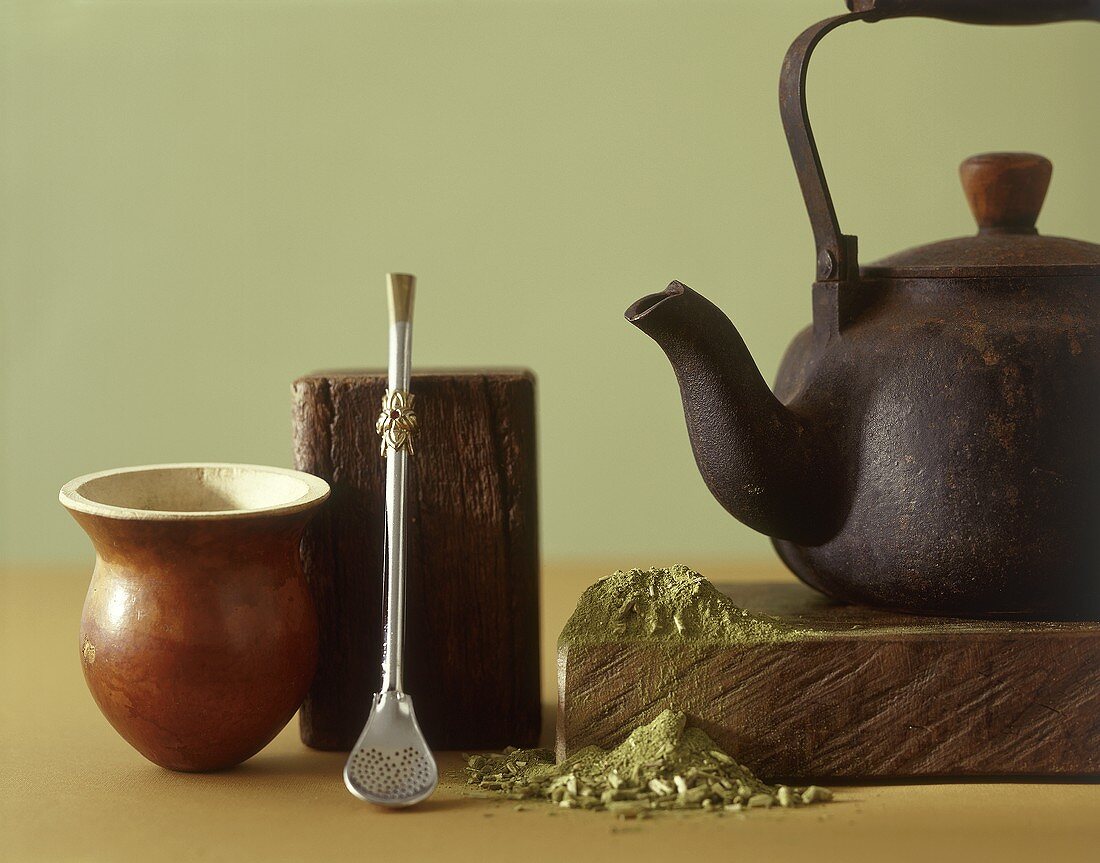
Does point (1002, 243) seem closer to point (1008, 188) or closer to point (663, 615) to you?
point (1008, 188)

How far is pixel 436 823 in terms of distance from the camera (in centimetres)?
79

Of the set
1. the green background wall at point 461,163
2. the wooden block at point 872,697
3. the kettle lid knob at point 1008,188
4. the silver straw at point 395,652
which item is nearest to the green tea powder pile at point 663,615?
the wooden block at point 872,697

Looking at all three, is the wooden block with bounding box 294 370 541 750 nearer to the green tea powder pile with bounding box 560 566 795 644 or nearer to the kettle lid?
the green tea powder pile with bounding box 560 566 795 644

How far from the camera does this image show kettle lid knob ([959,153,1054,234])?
3.21 feet

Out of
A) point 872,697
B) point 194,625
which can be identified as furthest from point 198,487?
point 872,697

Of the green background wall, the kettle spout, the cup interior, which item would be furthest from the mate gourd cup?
the green background wall

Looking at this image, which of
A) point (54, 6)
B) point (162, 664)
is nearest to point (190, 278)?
point (54, 6)

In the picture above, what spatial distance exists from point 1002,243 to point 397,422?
1.54 ft

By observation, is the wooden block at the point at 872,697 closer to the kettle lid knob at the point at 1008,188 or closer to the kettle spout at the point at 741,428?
the kettle spout at the point at 741,428

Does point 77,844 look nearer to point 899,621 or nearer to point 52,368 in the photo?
point 899,621

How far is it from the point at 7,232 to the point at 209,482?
43.5 inches

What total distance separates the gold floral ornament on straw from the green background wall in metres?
0.96

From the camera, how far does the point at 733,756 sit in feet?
2.84

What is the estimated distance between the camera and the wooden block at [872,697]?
85cm
